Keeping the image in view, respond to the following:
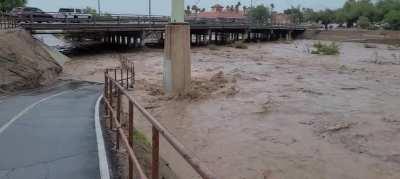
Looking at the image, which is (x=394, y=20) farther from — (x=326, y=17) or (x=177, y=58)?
(x=177, y=58)

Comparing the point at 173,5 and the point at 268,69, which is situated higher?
the point at 173,5

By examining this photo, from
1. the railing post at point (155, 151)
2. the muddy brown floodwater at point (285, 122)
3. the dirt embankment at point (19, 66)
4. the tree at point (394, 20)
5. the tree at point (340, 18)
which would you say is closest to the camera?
the railing post at point (155, 151)

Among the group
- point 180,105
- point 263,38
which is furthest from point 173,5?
point 263,38

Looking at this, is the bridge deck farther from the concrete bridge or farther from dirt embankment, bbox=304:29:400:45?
dirt embankment, bbox=304:29:400:45

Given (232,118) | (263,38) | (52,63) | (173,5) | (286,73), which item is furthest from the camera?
(263,38)

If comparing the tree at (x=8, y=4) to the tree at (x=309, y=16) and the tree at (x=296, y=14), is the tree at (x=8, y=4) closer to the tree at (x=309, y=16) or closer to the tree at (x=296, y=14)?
the tree at (x=296, y=14)

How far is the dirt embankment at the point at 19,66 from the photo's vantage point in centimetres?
1947

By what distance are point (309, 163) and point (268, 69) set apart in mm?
27066

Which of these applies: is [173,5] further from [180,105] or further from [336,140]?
[336,140]

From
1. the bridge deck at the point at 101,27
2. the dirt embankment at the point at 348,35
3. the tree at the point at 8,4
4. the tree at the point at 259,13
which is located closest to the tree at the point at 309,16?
the tree at the point at 259,13

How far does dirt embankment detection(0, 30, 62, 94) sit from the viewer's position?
19.5 m

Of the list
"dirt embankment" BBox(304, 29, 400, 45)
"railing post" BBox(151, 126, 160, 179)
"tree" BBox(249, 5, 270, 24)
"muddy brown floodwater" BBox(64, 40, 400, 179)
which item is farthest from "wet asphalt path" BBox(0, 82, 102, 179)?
"tree" BBox(249, 5, 270, 24)

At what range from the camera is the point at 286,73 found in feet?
116

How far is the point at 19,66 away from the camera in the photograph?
20781 millimetres
